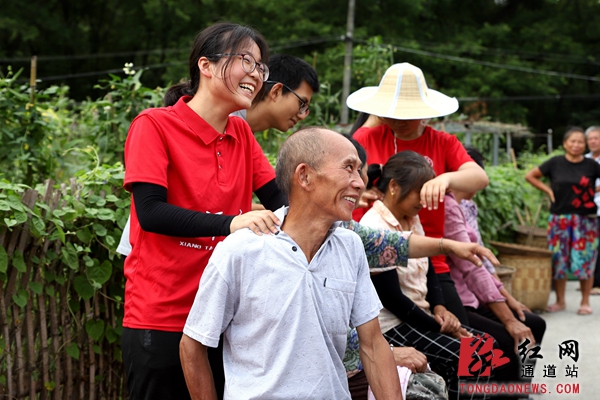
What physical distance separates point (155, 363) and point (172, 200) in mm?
518

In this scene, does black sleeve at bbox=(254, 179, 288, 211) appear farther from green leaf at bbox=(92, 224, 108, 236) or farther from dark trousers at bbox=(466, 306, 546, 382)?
dark trousers at bbox=(466, 306, 546, 382)

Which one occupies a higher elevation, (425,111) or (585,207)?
(425,111)

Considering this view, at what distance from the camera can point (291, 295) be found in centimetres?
208

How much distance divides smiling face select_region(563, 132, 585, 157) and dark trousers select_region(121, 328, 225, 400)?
21.6ft

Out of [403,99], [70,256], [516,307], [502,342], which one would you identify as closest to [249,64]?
[70,256]

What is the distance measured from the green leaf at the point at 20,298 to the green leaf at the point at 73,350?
0.32m

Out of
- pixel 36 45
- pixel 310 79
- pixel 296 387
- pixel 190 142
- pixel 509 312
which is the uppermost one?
pixel 36 45

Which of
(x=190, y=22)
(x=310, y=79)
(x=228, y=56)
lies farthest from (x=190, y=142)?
(x=190, y=22)

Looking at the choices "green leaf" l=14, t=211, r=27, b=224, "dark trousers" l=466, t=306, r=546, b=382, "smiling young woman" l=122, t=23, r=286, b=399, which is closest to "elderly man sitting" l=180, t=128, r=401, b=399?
"smiling young woman" l=122, t=23, r=286, b=399

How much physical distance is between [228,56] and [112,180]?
1237mm

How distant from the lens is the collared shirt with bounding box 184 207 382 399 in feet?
6.77

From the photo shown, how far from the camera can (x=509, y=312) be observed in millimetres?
4277

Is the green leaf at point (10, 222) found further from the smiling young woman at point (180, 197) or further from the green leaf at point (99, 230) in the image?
the smiling young woman at point (180, 197)

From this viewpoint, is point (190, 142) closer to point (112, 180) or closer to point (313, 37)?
point (112, 180)
